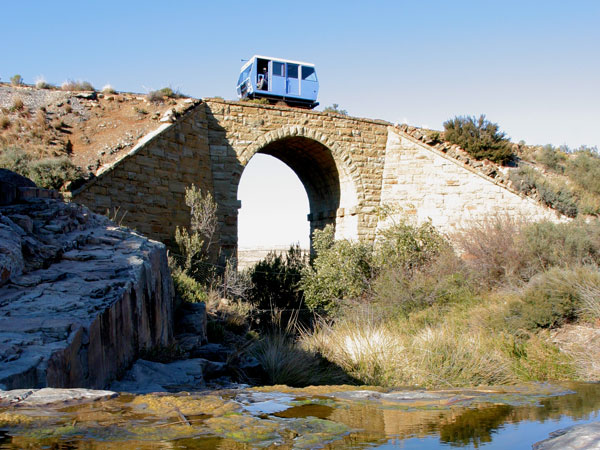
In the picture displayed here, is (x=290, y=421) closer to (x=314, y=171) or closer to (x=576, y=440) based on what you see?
(x=576, y=440)

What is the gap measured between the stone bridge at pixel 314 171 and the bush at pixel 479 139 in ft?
9.44

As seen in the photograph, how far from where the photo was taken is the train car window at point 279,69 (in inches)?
704

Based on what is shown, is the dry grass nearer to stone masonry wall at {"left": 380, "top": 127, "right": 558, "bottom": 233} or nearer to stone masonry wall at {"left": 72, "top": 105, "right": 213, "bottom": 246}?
stone masonry wall at {"left": 72, "top": 105, "right": 213, "bottom": 246}

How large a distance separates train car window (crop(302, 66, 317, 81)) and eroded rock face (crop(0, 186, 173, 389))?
13251 mm

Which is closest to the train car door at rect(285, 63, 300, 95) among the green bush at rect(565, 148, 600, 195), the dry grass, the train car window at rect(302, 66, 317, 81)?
the train car window at rect(302, 66, 317, 81)

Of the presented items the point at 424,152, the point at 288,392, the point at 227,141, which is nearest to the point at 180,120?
the point at 227,141

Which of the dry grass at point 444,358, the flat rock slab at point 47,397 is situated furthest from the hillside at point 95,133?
the flat rock slab at point 47,397

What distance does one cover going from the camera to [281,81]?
703 inches

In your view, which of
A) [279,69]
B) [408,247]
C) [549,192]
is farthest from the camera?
[279,69]

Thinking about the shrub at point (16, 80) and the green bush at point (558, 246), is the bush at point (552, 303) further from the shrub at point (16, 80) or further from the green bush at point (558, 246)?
the shrub at point (16, 80)

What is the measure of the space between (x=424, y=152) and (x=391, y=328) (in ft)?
28.5

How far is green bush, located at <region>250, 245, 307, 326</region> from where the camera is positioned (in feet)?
47.8

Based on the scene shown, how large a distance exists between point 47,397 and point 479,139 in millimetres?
18998

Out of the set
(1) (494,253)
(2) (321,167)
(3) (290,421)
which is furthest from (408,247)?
(3) (290,421)
